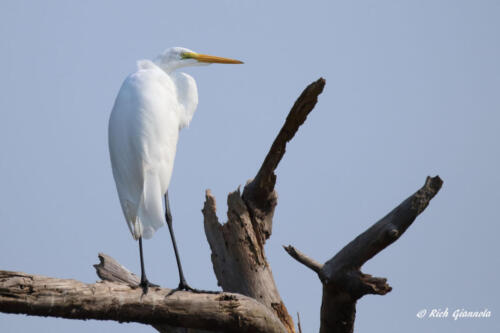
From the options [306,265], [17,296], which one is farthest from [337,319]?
[17,296]

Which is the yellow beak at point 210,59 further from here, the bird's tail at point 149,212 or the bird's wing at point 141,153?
the bird's tail at point 149,212

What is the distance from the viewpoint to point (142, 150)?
207 inches

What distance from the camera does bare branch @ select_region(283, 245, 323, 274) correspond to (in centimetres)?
539

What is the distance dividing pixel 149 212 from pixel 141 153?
0.52 metres

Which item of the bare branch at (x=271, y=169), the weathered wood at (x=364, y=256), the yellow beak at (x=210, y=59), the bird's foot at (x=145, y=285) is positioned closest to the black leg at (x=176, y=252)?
the bird's foot at (x=145, y=285)

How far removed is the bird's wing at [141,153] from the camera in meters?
5.19

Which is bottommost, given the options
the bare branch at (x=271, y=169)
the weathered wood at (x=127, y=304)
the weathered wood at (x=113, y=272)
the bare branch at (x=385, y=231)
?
the weathered wood at (x=127, y=304)

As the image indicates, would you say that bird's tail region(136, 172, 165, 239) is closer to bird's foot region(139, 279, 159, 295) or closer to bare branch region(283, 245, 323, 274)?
bird's foot region(139, 279, 159, 295)

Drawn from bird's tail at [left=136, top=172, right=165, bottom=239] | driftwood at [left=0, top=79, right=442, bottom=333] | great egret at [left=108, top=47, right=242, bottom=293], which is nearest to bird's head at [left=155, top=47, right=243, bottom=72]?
great egret at [left=108, top=47, right=242, bottom=293]

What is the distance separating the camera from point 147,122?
5.32m

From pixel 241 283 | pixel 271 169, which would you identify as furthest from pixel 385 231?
pixel 241 283

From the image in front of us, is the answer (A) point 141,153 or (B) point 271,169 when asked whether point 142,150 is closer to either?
(A) point 141,153

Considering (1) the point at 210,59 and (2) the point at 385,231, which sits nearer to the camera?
(2) the point at 385,231

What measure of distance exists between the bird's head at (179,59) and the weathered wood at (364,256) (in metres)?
2.83
